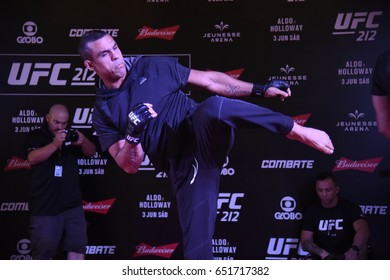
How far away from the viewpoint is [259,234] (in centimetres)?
535

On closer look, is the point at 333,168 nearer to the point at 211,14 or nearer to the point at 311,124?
the point at 311,124

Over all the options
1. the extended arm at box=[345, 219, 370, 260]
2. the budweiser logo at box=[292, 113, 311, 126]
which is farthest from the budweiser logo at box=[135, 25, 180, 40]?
the extended arm at box=[345, 219, 370, 260]

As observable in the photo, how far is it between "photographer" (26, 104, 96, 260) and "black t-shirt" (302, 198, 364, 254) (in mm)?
1861

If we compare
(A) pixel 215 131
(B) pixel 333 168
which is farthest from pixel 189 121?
(B) pixel 333 168

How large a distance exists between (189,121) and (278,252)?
2321mm

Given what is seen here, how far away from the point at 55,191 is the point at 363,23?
2.90m

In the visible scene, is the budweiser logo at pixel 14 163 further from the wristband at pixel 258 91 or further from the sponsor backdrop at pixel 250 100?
the wristband at pixel 258 91

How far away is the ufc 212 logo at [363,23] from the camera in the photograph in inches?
209

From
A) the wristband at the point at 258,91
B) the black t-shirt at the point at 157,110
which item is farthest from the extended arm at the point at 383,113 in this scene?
the black t-shirt at the point at 157,110

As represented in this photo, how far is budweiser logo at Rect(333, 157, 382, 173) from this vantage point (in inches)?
209

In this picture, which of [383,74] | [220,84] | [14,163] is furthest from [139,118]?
[14,163]

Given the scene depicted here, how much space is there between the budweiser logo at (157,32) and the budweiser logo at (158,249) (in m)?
1.78

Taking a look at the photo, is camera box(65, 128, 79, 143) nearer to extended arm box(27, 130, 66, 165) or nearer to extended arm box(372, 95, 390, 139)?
extended arm box(27, 130, 66, 165)

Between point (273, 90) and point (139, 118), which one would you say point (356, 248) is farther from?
point (139, 118)
